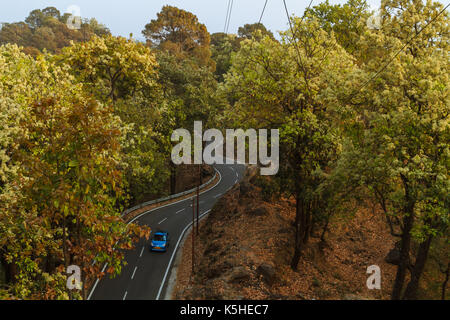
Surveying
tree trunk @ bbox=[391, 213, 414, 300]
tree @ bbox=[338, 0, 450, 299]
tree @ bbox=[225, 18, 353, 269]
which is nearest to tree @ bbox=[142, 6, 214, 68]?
tree @ bbox=[225, 18, 353, 269]

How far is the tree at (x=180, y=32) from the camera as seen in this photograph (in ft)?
179

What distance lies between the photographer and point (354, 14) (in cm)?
2964

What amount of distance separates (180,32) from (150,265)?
4432 centimetres

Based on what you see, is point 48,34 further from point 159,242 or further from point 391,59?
point 391,59

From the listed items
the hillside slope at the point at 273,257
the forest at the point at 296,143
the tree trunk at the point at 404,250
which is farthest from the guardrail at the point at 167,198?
the tree trunk at the point at 404,250

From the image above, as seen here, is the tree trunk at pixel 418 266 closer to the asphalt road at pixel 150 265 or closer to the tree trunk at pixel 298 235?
the tree trunk at pixel 298 235

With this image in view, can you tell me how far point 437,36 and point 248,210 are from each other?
15184 mm

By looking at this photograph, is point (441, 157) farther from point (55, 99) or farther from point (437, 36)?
point (55, 99)

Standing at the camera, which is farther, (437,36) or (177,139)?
(177,139)

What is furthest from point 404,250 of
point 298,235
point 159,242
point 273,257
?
point 159,242

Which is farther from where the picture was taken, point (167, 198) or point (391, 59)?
point (167, 198)

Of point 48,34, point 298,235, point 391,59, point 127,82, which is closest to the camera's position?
point 391,59

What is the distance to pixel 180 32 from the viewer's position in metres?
55.8
